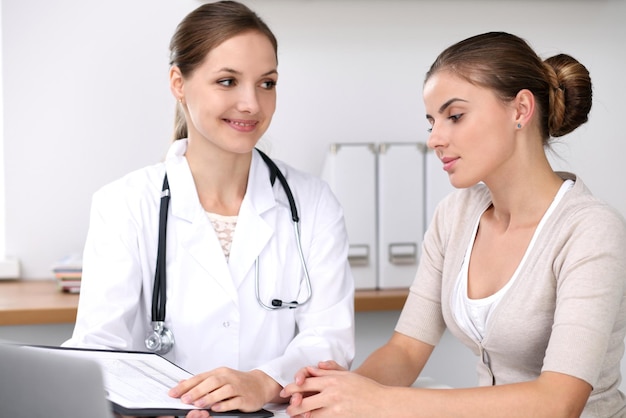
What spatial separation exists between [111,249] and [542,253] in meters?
0.83

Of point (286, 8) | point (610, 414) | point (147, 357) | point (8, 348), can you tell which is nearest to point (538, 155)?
point (610, 414)

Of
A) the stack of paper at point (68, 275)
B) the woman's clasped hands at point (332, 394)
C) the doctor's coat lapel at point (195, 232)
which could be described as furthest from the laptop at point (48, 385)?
the stack of paper at point (68, 275)

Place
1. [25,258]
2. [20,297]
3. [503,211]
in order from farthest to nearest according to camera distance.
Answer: [25,258]
[20,297]
[503,211]

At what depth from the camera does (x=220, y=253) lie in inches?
67.4

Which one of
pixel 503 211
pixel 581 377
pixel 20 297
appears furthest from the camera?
pixel 20 297

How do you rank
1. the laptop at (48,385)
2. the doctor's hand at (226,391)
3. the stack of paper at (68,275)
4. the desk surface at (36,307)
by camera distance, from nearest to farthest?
the laptop at (48,385) < the doctor's hand at (226,391) < the desk surface at (36,307) < the stack of paper at (68,275)

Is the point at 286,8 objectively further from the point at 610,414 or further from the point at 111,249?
the point at 610,414

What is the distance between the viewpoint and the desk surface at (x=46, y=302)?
7.48 ft

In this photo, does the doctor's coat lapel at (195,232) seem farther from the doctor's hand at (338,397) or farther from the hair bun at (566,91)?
the hair bun at (566,91)

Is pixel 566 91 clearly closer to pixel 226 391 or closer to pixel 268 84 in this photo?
pixel 268 84

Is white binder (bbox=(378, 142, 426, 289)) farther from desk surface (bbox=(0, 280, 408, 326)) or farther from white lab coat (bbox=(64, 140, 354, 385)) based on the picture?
white lab coat (bbox=(64, 140, 354, 385))

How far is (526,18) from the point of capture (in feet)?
9.38

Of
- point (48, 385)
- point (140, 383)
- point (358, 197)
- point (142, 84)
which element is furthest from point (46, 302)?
point (48, 385)

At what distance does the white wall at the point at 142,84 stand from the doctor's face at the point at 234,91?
3.38ft
